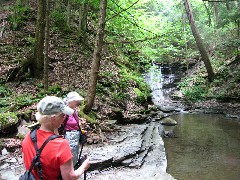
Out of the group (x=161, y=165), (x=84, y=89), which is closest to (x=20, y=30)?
(x=84, y=89)

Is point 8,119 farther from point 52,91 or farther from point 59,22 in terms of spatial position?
point 59,22

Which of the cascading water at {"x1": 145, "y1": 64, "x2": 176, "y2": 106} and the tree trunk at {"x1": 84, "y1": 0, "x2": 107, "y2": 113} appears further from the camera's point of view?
the cascading water at {"x1": 145, "y1": 64, "x2": 176, "y2": 106}

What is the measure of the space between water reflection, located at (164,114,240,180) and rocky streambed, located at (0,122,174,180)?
47cm

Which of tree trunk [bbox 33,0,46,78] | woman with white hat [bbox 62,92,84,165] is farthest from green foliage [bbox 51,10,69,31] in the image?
woman with white hat [bbox 62,92,84,165]

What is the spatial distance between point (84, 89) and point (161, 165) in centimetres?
590

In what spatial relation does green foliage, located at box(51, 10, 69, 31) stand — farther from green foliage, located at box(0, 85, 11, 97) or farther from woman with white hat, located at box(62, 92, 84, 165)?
woman with white hat, located at box(62, 92, 84, 165)

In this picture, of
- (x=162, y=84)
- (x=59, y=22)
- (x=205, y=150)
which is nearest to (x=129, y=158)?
(x=205, y=150)

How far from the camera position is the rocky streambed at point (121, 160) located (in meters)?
6.30

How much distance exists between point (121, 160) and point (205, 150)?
339cm

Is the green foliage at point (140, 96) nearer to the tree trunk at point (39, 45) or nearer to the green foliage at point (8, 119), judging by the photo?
the tree trunk at point (39, 45)

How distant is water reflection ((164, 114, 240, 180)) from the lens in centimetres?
712

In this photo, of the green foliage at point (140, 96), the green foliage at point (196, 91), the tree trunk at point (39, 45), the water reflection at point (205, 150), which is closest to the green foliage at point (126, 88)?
the green foliage at point (140, 96)

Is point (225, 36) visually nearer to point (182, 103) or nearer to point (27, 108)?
point (182, 103)

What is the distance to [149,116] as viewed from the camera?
13.6 m
